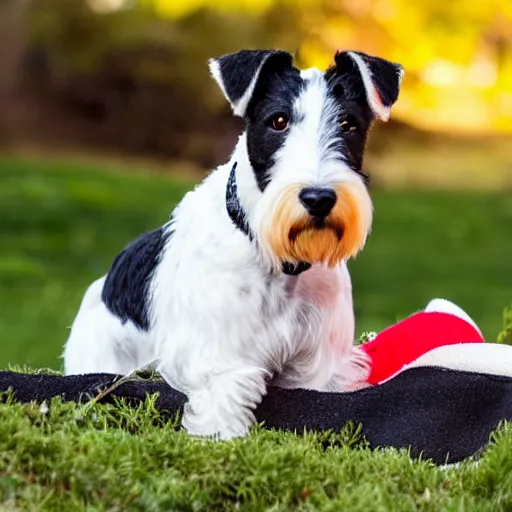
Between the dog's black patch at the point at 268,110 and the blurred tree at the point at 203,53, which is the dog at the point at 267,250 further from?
the blurred tree at the point at 203,53

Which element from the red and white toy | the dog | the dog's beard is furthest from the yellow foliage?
the dog's beard

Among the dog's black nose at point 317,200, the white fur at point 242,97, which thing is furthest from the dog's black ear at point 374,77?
the dog's black nose at point 317,200

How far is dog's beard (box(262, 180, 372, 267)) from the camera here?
3.87 metres

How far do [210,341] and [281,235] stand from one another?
0.71 meters

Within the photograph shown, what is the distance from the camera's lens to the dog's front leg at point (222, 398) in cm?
429

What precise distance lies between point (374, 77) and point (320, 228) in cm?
76

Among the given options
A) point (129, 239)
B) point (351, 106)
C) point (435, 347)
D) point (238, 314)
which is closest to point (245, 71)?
point (351, 106)

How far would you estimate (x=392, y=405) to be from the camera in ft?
14.2

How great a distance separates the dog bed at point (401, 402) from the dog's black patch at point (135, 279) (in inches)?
22.8

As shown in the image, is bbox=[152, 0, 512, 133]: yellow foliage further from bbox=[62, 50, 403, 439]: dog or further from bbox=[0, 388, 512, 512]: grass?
bbox=[0, 388, 512, 512]: grass

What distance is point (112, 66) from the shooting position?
17766mm

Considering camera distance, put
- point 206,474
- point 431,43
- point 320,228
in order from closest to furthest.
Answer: point 206,474 → point 320,228 → point 431,43

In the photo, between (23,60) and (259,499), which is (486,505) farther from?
(23,60)

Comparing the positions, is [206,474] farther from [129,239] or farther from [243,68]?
[129,239]
